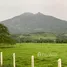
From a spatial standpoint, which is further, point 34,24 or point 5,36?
point 5,36

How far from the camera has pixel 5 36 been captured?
6777 mm

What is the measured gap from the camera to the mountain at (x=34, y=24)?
5941 millimetres

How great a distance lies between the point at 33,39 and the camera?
20.1 ft

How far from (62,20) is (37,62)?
1.04m

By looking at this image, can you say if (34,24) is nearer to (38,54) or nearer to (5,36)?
(38,54)

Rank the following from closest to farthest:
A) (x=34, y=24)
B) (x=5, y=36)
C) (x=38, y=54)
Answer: (x=38, y=54)
(x=34, y=24)
(x=5, y=36)

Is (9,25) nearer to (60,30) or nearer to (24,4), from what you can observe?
(24,4)

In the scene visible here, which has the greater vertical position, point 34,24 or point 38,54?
point 34,24

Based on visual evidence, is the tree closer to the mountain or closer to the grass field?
the mountain

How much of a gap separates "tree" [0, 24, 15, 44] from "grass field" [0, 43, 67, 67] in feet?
1.02

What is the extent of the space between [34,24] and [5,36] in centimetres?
94

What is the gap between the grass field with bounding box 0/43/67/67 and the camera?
5.71m

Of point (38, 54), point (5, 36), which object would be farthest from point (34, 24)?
point (5, 36)

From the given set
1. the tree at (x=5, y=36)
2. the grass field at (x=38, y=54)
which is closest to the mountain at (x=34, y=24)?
the tree at (x=5, y=36)
